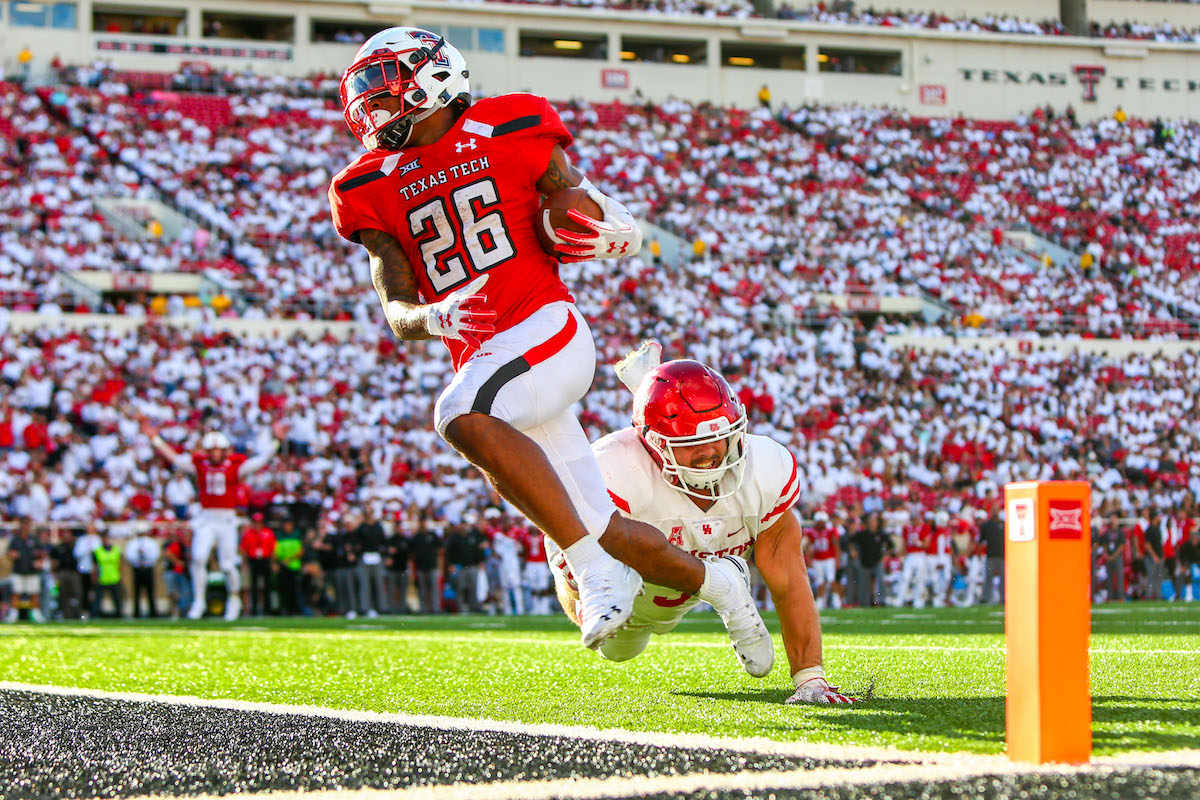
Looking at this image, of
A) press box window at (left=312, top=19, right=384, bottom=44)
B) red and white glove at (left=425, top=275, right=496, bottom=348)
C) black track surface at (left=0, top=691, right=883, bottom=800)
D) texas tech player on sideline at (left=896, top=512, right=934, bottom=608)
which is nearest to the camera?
black track surface at (left=0, top=691, right=883, bottom=800)

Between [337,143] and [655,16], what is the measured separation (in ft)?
31.5

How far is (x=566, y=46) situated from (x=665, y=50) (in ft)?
7.77

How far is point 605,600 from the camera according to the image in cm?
361

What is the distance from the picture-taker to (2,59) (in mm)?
25984

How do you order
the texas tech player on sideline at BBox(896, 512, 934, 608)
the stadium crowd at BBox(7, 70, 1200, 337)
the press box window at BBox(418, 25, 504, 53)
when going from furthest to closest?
1. the press box window at BBox(418, 25, 504, 53)
2. the stadium crowd at BBox(7, 70, 1200, 337)
3. the texas tech player on sideline at BBox(896, 512, 934, 608)

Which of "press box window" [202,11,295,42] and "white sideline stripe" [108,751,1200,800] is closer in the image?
"white sideline stripe" [108,751,1200,800]

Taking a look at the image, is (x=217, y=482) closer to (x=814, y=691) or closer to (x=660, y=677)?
(x=660, y=677)

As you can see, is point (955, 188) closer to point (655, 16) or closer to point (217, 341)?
point (655, 16)

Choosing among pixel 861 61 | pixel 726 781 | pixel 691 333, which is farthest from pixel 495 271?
pixel 861 61

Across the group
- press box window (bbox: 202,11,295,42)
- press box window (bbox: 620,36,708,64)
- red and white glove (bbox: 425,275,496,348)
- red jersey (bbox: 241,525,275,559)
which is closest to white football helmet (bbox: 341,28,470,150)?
red and white glove (bbox: 425,275,496,348)

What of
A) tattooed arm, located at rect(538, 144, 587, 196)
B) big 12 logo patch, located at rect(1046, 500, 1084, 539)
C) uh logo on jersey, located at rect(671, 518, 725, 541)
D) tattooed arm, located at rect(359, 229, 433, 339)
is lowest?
uh logo on jersey, located at rect(671, 518, 725, 541)

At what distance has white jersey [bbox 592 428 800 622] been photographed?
4387 mm

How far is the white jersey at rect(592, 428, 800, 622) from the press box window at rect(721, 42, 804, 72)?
29003 millimetres

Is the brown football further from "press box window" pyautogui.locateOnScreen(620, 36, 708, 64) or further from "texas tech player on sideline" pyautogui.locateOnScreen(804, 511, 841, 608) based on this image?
"press box window" pyautogui.locateOnScreen(620, 36, 708, 64)
